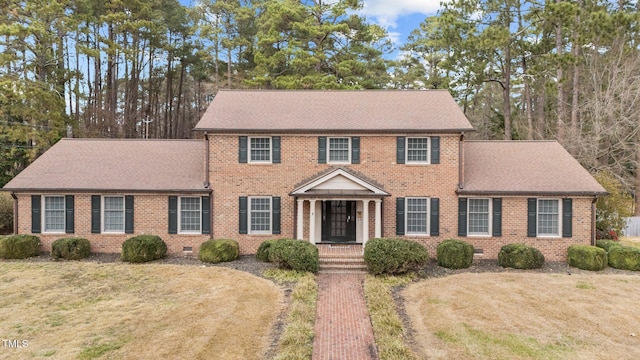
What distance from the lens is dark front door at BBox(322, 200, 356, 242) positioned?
51.8 feet

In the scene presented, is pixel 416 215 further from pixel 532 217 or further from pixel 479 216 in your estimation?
pixel 532 217

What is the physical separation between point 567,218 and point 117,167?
20010 millimetres

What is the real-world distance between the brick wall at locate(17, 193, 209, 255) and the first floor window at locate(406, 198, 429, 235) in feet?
29.4


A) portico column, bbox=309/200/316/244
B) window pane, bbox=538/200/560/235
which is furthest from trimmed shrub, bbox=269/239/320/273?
window pane, bbox=538/200/560/235

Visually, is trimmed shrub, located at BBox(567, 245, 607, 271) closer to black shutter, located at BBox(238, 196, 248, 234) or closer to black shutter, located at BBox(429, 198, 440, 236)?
black shutter, located at BBox(429, 198, 440, 236)

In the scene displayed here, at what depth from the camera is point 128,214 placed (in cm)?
1510

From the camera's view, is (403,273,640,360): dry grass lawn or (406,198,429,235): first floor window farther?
(406,198,429,235): first floor window

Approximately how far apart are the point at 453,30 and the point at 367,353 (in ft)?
76.5

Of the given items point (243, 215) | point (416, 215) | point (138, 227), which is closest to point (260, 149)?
point (243, 215)

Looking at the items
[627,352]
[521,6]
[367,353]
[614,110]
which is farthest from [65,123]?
[614,110]

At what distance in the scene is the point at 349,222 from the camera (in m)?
15.8

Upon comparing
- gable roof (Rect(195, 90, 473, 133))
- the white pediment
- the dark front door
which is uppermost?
gable roof (Rect(195, 90, 473, 133))

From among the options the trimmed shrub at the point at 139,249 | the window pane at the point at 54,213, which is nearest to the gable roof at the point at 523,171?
the trimmed shrub at the point at 139,249

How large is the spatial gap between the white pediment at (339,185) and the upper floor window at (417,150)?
85.4 inches
